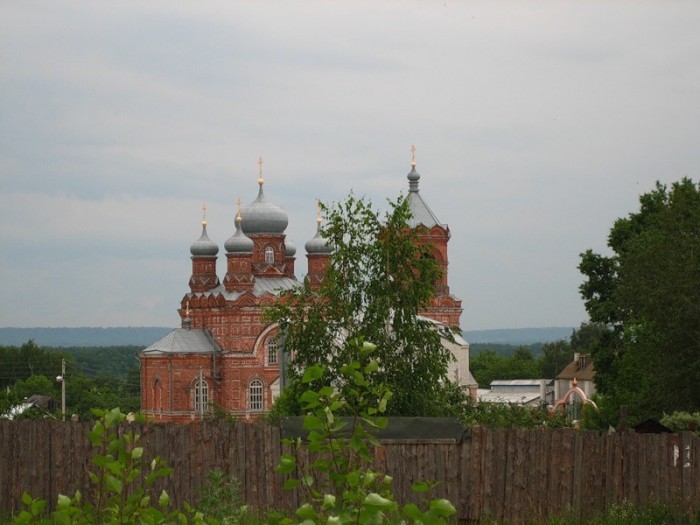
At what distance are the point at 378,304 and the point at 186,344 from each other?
152 ft

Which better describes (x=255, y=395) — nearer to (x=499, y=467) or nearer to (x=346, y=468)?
(x=499, y=467)

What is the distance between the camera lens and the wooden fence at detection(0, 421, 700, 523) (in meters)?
15.4

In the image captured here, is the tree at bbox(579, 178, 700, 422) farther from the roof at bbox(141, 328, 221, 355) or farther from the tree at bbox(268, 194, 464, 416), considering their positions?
the roof at bbox(141, 328, 221, 355)

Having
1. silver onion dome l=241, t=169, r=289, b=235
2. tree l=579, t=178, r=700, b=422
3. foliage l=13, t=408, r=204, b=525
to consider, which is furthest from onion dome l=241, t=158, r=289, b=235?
foliage l=13, t=408, r=204, b=525

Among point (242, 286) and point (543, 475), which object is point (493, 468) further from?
point (242, 286)

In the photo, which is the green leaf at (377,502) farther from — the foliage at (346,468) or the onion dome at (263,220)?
the onion dome at (263,220)

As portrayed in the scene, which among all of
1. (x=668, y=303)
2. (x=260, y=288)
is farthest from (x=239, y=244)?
(x=668, y=303)

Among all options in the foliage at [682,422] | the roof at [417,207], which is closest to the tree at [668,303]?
the foliage at [682,422]

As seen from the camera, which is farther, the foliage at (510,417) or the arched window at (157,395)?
the arched window at (157,395)

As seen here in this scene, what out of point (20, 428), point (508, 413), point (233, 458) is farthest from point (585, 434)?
point (508, 413)

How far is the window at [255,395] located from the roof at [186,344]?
2485mm

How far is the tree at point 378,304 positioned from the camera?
23.0 m

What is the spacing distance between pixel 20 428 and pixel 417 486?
12.3m

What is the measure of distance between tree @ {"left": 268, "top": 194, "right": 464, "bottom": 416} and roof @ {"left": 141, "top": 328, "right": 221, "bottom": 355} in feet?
147
